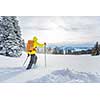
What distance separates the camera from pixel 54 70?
3787 millimetres

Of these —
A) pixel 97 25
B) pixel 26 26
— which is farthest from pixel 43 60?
pixel 97 25

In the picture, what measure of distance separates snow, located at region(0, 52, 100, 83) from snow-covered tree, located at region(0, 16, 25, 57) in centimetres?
7

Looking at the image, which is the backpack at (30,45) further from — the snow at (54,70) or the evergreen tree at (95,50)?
the evergreen tree at (95,50)

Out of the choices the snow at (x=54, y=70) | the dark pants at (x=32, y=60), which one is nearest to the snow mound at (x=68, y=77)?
the snow at (x=54, y=70)

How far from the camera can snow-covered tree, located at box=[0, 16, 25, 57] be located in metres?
3.78

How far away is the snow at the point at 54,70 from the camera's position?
3746mm

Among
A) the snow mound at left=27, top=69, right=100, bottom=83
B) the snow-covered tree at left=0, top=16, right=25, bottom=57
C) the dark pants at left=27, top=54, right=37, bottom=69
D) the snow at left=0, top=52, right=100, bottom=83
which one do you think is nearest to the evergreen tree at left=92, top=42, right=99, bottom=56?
the snow at left=0, top=52, right=100, bottom=83

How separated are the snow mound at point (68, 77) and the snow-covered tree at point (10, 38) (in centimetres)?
37

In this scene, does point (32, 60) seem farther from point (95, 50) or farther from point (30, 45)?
point (95, 50)
